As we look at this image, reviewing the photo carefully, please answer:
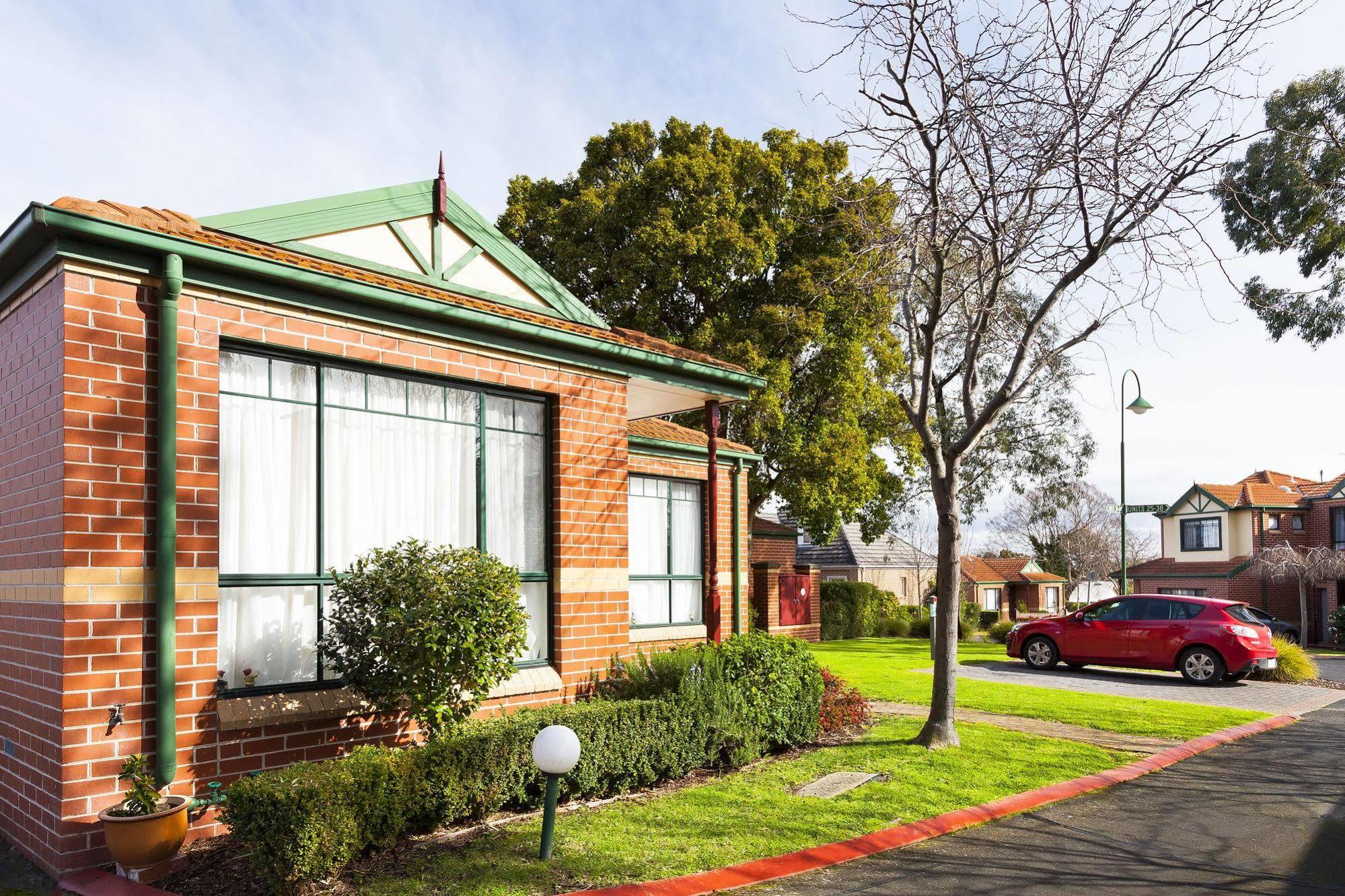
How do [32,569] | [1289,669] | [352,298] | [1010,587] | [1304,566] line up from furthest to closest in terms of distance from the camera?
[1010,587] → [1304,566] → [1289,669] → [352,298] → [32,569]

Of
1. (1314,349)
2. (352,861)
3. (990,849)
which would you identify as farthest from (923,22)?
(1314,349)

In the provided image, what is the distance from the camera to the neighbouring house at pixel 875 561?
151ft

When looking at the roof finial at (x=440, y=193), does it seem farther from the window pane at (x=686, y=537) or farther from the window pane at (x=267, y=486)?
the window pane at (x=686, y=537)

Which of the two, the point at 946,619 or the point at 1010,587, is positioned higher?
the point at 946,619

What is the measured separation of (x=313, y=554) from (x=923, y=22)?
709 centimetres

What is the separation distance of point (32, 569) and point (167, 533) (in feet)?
3.46

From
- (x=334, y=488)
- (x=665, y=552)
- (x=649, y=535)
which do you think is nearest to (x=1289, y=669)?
(x=665, y=552)

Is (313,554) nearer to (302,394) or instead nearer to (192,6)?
(302,394)

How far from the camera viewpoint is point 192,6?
909 centimetres

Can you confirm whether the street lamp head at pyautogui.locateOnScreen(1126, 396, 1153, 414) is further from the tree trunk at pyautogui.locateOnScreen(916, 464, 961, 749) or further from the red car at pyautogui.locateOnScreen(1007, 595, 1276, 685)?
the tree trunk at pyautogui.locateOnScreen(916, 464, 961, 749)

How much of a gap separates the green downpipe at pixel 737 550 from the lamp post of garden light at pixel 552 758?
804 cm

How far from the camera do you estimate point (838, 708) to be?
992 centimetres

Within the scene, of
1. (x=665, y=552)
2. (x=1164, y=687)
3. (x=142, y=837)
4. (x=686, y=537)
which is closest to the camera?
(x=142, y=837)

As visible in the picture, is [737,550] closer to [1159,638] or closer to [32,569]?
[1159,638]
